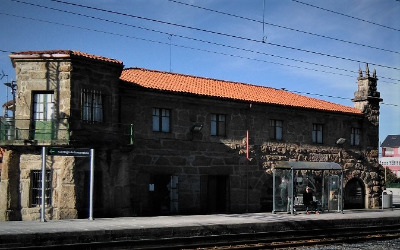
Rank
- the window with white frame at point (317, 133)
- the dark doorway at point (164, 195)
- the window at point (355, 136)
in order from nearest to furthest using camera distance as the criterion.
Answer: the dark doorway at point (164, 195), the window with white frame at point (317, 133), the window at point (355, 136)

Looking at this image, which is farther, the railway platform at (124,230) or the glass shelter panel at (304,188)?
the glass shelter panel at (304,188)

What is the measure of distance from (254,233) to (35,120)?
9.86 meters

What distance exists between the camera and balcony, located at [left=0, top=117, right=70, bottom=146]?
1916 centimetres

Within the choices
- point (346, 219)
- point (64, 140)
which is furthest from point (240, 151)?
point (64, 140)

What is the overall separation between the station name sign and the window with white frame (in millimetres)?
14548

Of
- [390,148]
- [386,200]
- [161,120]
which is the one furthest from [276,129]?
[390,148]

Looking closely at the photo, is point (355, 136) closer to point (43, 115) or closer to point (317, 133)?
point (317, 133)

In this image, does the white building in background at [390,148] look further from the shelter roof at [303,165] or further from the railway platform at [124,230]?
the railway platform at [124,230]

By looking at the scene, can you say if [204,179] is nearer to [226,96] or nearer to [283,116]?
[226,96]

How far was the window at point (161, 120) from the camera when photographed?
22734 millimetres

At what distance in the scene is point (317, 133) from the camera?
1116 inches

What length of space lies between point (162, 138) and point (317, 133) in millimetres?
10351

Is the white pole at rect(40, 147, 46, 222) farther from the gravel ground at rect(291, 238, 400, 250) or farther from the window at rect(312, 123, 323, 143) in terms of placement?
the window at rect(312, 123, 323, 143)

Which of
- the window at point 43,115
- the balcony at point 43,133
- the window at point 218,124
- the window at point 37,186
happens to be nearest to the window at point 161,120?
the window at point 218,124
